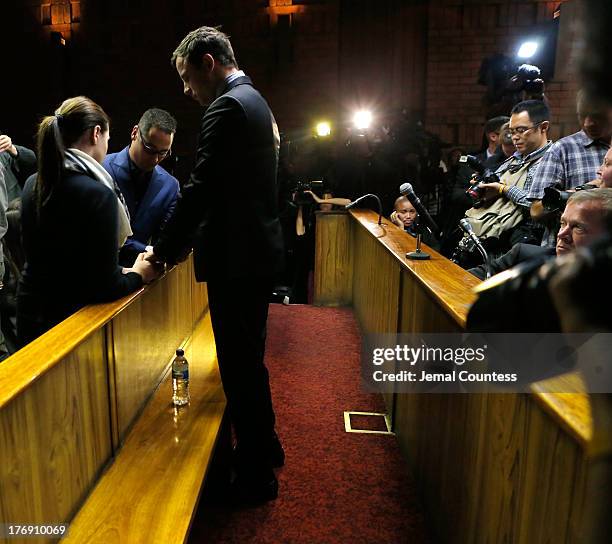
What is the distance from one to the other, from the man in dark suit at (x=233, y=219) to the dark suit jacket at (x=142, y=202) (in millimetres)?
709

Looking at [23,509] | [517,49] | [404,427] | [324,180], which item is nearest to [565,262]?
[23,509]

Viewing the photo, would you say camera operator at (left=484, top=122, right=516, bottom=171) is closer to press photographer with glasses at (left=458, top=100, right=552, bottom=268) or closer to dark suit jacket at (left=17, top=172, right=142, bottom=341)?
press photographer with glasses at (left=458, top=100, right=552, bottom=268)

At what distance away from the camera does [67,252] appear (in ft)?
4.79

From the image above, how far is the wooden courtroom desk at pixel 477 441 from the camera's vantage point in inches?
34.4

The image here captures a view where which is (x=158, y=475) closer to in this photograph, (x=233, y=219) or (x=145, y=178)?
(x=233, y=219)

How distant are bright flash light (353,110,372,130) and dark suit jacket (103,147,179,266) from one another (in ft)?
8.58

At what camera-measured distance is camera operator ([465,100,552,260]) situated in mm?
2527

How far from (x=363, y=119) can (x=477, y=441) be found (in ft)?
14.5

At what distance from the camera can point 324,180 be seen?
15.0ft

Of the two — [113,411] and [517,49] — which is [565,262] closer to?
[113,411]

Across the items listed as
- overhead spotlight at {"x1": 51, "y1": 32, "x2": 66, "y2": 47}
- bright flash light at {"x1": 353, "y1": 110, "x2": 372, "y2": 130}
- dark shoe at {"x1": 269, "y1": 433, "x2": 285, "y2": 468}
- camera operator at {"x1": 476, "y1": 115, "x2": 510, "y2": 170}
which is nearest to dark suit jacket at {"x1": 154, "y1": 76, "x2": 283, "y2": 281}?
dark shoe at {"x1": 269, "y1": 433, "x2": 285, "y2": 468}

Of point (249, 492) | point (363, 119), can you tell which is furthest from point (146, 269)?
point (363, 119)

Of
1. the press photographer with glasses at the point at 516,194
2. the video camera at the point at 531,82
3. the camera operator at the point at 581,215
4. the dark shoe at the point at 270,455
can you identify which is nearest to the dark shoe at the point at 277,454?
the dark shoe at the point at 270,455

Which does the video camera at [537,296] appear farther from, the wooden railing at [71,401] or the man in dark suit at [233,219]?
the man in dark suit at [233,219]
